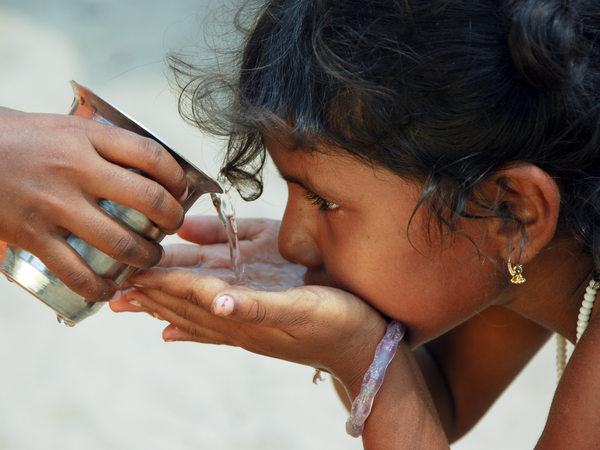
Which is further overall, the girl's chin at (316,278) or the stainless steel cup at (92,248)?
the girl's chin at (316,278)

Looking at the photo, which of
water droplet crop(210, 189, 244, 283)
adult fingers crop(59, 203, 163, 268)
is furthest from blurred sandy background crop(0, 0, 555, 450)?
adult fingers crop(59, 203, 163, 268)

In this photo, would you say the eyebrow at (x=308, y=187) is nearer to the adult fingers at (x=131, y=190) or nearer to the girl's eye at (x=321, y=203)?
the girl's eye at (x=321, y=203)

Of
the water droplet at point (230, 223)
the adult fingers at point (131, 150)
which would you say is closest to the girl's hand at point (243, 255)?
the water droplet at point (230, 223)

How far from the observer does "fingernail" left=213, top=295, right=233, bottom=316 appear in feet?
3.52

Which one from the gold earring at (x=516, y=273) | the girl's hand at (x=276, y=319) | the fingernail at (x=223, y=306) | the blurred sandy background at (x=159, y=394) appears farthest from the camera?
the blurred sandy background at (x=159, y=394)

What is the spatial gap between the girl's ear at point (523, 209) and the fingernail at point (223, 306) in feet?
1.79

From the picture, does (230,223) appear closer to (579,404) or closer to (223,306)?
(223,306)

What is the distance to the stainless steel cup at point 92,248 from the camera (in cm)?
112

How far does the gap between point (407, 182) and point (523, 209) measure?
24 cm

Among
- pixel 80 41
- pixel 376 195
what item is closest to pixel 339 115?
pixel 376 195

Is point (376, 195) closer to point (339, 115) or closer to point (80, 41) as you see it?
point (339, 115)

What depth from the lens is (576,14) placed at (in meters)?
1.09

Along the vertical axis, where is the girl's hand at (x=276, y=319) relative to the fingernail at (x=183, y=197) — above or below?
below

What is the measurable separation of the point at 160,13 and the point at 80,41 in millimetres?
685
